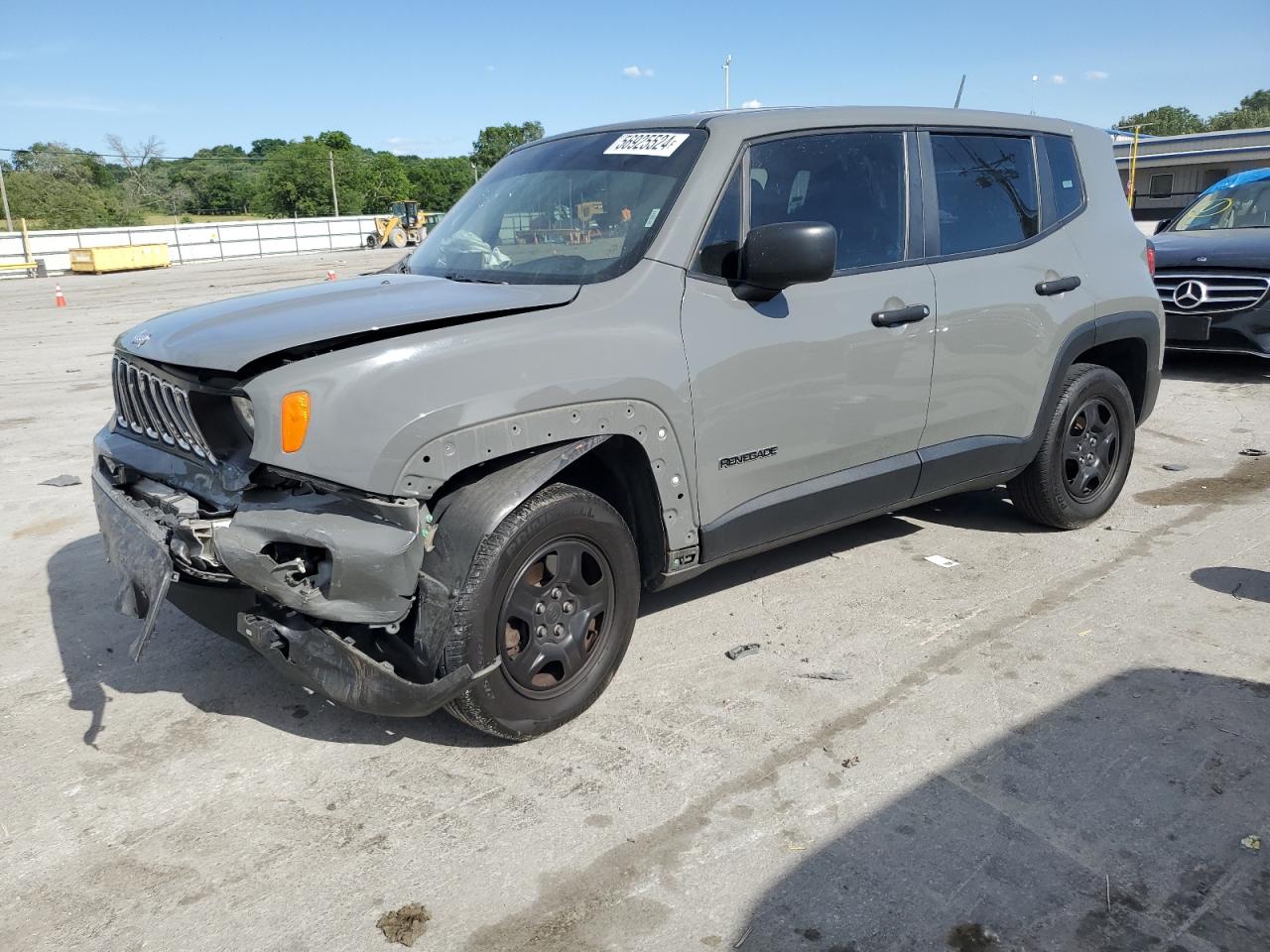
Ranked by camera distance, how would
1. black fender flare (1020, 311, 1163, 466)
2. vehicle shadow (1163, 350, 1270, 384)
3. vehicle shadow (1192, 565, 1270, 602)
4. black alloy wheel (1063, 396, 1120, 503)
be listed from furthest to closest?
vehicle shadow (1163, 350, 1270, 384) → black alloy wheel (1063, 396, 1120, 503) → black fender flare (1020, 311, 1163, 466) → vehicle shadow (1192, 565, 1270, 602)

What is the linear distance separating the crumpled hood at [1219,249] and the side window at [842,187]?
595 centimetres

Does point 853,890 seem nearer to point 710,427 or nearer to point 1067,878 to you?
point 1067,878

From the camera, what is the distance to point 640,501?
3521 mm

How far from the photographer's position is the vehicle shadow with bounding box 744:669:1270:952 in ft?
8.07

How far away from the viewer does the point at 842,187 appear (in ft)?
13.2

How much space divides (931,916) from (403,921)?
52.1 inches

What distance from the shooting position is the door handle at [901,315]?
399cm

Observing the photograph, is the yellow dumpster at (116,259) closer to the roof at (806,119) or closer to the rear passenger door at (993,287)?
the roof at (806,119)

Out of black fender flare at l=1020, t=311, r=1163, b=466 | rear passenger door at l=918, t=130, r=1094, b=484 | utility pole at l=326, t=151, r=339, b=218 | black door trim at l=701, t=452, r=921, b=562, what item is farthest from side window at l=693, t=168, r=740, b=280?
utility pole at l=326, t=151, r=339, b=218

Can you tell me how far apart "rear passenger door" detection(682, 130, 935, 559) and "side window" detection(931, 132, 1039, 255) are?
0.22 meters

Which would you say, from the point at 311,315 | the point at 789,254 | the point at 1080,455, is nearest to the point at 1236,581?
the point at 1080,455

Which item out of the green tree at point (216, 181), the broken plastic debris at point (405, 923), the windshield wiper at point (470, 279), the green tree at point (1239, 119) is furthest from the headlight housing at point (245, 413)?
the green tree at point (1239, 119)

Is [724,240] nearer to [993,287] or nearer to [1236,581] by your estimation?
[993,287]

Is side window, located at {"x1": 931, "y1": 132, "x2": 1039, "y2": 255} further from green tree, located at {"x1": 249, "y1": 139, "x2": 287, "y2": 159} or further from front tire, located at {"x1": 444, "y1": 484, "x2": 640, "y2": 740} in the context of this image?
green tree, located at {"x1": 249, "y1": 139, "x2": 287, "y2": 159}
